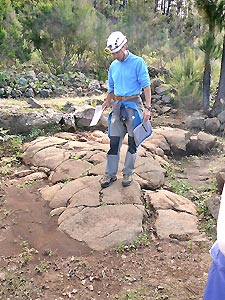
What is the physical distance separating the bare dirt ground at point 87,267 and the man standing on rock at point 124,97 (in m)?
0.80

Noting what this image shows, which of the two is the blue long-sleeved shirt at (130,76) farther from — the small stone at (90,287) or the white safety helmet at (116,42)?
the small stone at (90,287)

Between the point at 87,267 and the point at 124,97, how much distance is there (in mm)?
1581

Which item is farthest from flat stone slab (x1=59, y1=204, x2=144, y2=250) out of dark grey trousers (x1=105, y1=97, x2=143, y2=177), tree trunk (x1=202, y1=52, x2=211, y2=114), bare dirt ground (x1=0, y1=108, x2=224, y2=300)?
tree trunk (x1=202, y1=52, x2=211, y2=114)

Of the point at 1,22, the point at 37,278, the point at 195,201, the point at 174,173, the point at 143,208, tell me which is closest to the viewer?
the point at 37,278

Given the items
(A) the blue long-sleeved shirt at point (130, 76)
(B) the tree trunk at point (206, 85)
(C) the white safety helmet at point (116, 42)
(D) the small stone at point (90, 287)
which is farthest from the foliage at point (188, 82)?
(D) the small stone at point (90, 287)

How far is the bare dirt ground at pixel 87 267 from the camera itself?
2.89 metres

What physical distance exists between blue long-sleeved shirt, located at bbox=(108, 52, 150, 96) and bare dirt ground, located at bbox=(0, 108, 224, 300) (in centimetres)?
132

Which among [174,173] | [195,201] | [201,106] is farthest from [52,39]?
[195,201]

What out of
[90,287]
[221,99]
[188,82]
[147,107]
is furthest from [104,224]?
[188,82]

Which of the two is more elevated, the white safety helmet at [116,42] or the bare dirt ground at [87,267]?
the white safety helmet at [116,42]

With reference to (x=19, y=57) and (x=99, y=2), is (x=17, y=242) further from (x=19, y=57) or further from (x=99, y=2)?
(x=99, y=2)

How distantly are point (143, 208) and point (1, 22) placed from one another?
8.13 m

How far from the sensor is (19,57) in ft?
35.9

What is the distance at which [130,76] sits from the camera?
3.87 metres
